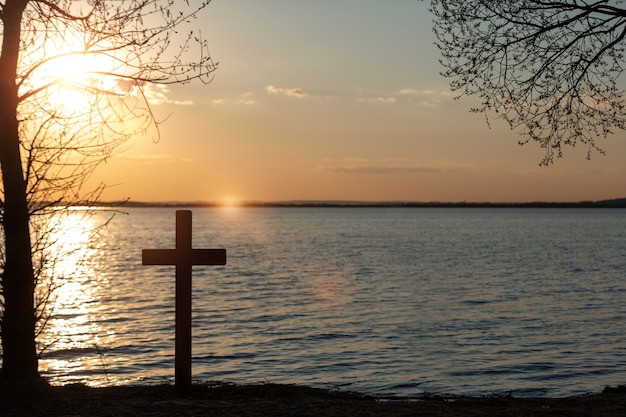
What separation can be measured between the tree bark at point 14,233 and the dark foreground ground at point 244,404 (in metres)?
0.82

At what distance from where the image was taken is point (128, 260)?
241ft

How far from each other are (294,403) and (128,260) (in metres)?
65.2

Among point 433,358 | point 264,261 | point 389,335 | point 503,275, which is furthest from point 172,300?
point 264,261

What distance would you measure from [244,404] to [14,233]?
4637 millimetres

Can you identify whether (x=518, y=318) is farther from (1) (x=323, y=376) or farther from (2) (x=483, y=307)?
(1) (x=323, y=376)

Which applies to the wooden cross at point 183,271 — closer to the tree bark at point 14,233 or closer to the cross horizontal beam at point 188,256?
the cross horizontal beam at point 188,256

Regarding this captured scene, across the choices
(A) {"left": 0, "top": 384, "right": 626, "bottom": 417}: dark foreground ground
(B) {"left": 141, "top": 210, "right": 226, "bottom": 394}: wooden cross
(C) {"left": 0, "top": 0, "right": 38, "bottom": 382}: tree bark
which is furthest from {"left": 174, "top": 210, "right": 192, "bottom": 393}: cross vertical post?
(C) {"left": 0, "top": 0, "right": 38, "bottom": 382}: tree bark

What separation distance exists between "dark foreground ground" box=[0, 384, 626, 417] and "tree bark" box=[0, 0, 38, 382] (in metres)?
0.82

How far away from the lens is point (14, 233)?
1185cm

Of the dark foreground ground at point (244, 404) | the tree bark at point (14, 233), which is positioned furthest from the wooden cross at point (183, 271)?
the tree bark at point (14, 233)

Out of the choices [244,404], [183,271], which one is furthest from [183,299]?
[244,404]

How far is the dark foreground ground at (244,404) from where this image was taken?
986 cm

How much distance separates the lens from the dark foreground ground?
986 centimetres

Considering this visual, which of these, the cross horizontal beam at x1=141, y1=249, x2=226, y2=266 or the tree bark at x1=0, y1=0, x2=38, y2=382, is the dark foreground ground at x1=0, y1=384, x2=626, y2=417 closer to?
the tree bark at x1=0, y1=0, x2=38, y2=382
